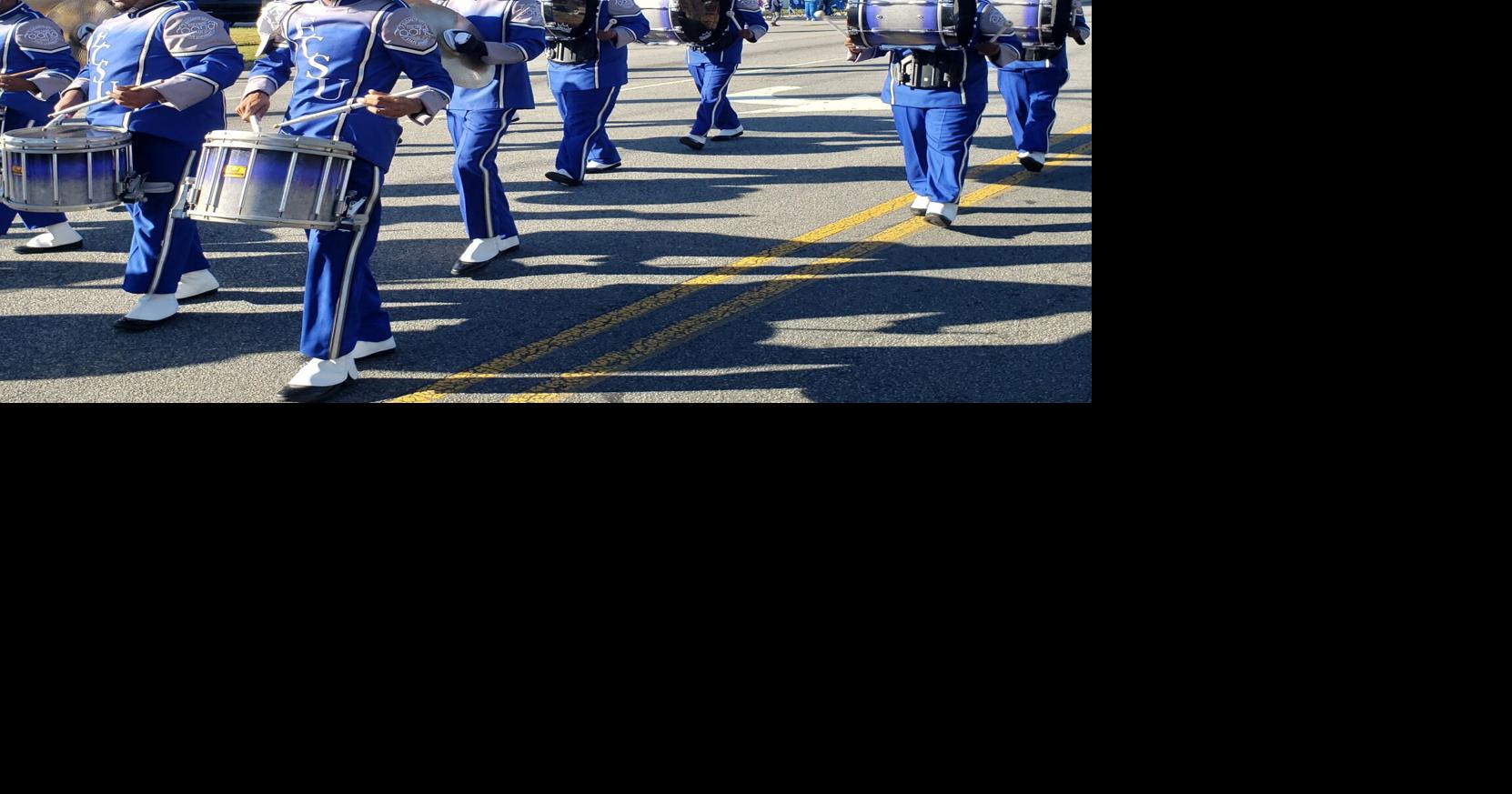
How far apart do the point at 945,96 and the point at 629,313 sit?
2652mm

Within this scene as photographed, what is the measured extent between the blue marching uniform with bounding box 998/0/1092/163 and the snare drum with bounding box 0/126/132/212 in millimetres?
5764

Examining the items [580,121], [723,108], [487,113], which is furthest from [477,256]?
[723,108]

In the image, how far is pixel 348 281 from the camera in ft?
16.2

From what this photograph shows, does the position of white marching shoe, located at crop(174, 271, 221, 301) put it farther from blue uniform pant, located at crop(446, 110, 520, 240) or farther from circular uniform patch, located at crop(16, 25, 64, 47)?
circular uniform patch, located at crop(16, 25, 64, 47)

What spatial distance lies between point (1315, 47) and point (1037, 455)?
131 cm

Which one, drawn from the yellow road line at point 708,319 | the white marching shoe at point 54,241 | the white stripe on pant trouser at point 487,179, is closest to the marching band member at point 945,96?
the yellow road line at point 708,319

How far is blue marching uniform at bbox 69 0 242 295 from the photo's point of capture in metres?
5.61

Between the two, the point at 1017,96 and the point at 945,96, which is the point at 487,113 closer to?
the point at 945,96

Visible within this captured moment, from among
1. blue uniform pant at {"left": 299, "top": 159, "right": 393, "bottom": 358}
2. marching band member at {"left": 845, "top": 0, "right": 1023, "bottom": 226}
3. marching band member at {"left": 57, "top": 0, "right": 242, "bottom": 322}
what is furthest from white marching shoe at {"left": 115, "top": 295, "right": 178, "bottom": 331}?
marching band member at {"left": 845, "top": 0, "right": 1023, "bottom": 226}

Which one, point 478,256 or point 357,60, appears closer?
point 357,60

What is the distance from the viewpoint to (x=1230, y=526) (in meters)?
2.90

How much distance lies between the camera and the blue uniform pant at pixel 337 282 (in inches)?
194

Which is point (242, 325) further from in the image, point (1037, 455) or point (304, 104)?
point (1037, 455)

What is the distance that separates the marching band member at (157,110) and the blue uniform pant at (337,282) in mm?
1112
